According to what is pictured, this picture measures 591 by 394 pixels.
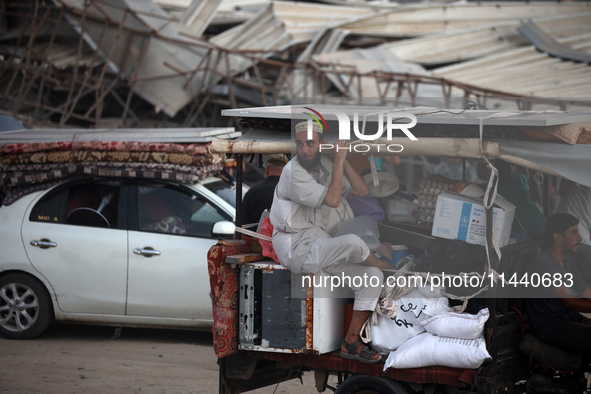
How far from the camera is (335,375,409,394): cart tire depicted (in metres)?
4.48

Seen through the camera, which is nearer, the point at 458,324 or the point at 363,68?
the point at 458,324

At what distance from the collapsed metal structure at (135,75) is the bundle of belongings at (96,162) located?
4.88 metres

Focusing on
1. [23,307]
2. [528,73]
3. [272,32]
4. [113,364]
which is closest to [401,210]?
[113,364]

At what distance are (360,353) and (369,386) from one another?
0.22 metres

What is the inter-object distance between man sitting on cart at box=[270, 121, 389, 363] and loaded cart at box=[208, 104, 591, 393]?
0.10 metres

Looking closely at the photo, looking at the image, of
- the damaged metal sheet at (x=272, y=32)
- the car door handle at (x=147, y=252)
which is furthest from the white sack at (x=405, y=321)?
the damaged metal sheet at (x=272, y=32)

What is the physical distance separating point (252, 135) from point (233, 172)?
3.35m

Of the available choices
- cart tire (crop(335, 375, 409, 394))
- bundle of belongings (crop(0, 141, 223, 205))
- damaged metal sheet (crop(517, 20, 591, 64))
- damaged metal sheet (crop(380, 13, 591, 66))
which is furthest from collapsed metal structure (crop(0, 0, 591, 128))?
cart tire (crop(335, 375, 409, 394))

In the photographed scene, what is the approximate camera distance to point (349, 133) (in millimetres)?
4559

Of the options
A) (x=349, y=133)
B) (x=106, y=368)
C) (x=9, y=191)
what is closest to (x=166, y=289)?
(x=106, y=368)

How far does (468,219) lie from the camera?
14.8ft

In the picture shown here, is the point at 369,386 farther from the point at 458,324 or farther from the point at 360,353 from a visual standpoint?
the point at 458,324

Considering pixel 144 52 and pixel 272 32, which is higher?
pixel 272 32

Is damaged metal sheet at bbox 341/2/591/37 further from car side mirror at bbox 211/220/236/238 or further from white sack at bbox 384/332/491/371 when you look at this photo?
white sack at bbox 384/332/491/371
